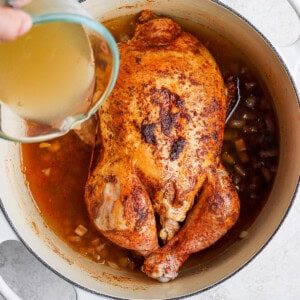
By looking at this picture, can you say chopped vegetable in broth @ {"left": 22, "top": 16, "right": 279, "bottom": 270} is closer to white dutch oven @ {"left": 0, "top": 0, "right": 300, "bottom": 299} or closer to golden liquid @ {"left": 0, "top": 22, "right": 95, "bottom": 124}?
white dutch oven @ {"left": 0, "top": 0, "right": 300, "bottom": 299}

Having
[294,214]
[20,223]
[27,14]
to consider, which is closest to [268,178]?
[294,214]

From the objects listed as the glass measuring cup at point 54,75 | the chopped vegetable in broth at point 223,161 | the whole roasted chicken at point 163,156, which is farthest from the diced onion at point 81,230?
the glass measuring cup at point 54,75

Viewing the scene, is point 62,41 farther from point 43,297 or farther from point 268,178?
point 43,297

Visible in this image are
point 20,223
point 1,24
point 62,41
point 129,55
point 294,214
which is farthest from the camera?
point 294,214

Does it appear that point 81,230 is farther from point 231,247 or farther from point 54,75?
point 54,75

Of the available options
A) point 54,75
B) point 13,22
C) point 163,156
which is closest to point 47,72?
point 54,75

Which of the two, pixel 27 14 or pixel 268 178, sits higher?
pixel 27 14

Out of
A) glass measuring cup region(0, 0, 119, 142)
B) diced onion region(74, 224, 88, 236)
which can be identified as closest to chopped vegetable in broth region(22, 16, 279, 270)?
diced onion region(74, 224, 88, 236)
